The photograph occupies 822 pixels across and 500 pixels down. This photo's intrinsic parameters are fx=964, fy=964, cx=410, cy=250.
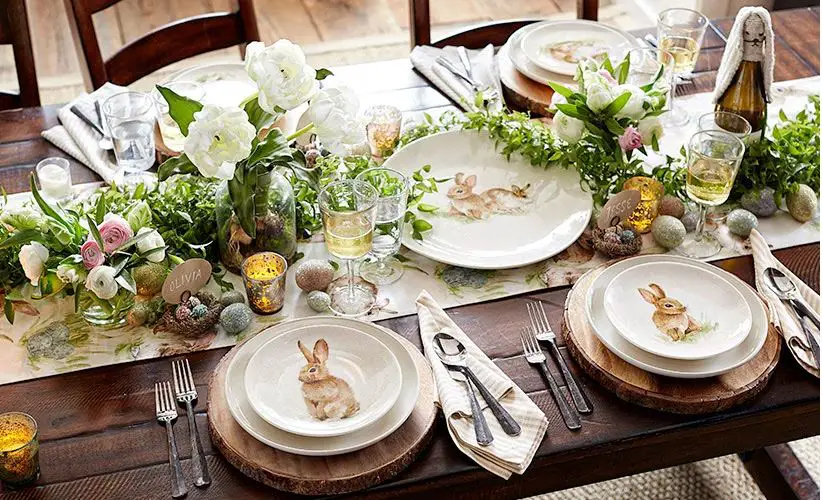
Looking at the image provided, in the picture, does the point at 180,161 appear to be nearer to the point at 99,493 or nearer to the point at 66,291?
the point at 66,291

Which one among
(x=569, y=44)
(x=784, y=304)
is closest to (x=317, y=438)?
(x=784, y=304)

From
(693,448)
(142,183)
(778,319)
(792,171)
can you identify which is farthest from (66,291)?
(792,171)

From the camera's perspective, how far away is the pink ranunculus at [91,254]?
1.28 meters

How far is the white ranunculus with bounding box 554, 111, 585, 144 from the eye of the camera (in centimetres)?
153

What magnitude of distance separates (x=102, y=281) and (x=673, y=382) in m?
0.75

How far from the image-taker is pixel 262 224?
1.39 metres

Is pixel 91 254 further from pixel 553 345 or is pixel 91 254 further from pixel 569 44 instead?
pixel 569 44

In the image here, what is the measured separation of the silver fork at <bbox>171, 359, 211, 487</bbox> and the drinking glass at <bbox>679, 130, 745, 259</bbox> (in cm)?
76

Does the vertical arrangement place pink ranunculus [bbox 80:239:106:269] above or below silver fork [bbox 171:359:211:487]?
above

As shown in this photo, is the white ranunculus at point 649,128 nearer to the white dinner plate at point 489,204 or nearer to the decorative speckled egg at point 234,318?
the white dinner plate at point 489,204

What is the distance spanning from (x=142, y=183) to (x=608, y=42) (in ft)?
3.33

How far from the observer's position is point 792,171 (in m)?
1.55

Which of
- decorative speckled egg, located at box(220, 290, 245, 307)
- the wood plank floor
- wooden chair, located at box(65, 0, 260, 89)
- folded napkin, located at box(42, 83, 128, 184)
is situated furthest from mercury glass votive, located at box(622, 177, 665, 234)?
the wood plank floor

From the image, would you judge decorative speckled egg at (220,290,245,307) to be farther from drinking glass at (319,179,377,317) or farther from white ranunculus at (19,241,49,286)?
white ranunculus at (19,241,49,286)
